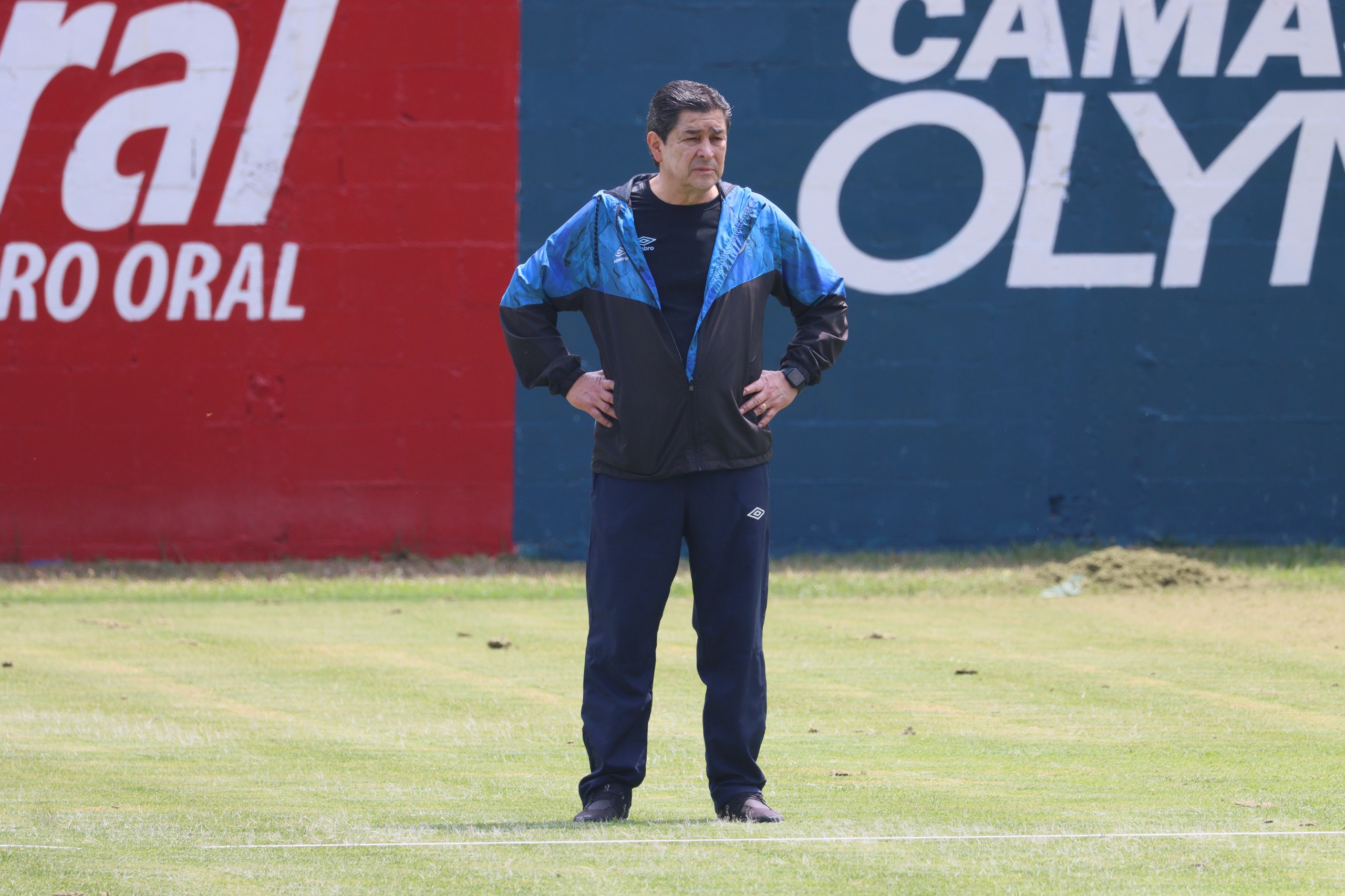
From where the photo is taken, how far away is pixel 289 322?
39.1 ft

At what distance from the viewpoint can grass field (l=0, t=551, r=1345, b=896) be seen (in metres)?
4.13

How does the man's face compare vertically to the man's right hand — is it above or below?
above

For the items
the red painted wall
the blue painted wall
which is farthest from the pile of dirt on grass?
the red painted wall

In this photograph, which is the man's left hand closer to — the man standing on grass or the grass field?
the man standing on grass

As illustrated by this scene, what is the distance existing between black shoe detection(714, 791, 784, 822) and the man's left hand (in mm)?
982

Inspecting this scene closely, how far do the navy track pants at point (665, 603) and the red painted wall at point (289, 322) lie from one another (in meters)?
7.37

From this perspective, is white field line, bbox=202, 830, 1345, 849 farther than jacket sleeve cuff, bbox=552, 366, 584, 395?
No

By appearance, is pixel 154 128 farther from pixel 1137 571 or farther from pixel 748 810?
pixel 748 810

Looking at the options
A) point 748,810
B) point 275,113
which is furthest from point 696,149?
point 275,113

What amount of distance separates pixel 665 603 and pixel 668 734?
1950 millimetres

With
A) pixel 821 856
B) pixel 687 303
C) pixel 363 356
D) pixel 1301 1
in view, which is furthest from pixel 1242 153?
pixel 821 856

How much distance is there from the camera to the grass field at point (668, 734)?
13.6ft

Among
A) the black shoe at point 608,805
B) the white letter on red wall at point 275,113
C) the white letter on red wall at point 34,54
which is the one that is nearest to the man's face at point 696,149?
the black shoe at point 608,805

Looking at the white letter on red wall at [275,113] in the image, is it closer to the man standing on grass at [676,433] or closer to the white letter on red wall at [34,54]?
the white letter on red wall at [34,54]
